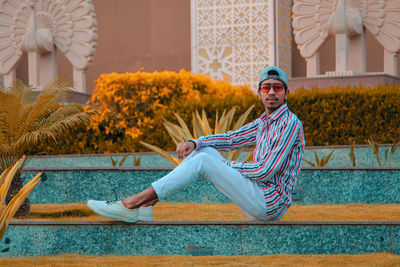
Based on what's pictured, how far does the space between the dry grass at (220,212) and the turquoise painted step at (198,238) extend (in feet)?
2.89

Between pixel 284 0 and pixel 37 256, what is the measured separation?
37.4 ft

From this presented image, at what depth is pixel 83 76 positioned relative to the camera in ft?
42.9

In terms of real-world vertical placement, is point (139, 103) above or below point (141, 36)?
below

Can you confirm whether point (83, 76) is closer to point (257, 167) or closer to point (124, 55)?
point (124, 55)

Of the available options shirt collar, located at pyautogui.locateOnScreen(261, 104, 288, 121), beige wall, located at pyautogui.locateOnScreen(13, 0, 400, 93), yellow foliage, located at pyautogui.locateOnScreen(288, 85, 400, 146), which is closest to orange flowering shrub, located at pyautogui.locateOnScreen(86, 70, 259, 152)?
yellow foliage, located at pyautogui.locateOnScreen(288, 85, 400, 146)

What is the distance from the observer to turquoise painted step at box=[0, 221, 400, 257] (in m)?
3.95

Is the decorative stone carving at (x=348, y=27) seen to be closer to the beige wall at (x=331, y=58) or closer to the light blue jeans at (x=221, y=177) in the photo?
the beige wall at (x=331, y=58)

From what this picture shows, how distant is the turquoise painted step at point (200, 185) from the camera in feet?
19.6

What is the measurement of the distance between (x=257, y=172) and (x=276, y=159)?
0.14m

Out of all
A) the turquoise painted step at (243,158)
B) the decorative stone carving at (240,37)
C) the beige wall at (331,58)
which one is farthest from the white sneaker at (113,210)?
the beige wall at (331,58)

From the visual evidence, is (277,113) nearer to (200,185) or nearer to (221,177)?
(221,177)

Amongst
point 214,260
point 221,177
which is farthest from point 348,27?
point 214,260

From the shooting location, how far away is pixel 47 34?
41.9 feet

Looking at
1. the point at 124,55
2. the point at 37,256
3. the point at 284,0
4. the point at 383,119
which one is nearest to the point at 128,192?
the point at 37,256
